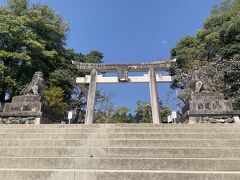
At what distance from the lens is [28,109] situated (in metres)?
7.01

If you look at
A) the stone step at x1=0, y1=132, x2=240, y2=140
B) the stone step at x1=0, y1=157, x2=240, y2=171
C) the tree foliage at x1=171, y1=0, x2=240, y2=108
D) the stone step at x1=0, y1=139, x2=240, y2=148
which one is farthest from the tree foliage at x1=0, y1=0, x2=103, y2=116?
the stone step at x1=0, y1=157, x2=240, y2=171

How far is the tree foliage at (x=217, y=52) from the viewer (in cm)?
1366

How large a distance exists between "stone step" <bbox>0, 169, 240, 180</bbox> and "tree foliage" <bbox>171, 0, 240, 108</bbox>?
10802mm

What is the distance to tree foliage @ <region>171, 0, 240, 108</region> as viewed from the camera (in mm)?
13664

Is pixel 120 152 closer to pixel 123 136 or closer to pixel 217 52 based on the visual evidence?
pixel 123 136

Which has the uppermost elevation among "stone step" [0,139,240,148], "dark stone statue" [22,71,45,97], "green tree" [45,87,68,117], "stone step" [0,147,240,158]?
"green tree" [45,87,68,117]

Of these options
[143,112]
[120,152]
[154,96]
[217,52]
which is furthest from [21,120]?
[143,112]

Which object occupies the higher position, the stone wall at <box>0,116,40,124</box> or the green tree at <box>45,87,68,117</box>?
the green tree at <box>45,87,68,117</box>

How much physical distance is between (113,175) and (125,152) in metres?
0.89

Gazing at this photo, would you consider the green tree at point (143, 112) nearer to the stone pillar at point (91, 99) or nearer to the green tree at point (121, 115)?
the green tree at point (121, 115)

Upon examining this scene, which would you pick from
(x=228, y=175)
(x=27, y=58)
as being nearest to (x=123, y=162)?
(x=228, y=175)

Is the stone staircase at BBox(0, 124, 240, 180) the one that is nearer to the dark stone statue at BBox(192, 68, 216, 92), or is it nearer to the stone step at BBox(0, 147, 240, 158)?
the stone step at BBox(0, 147, 240, 158)

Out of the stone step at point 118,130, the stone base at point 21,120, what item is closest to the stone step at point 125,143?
the stone step at point 118,130

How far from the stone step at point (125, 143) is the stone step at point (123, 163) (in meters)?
0.73
